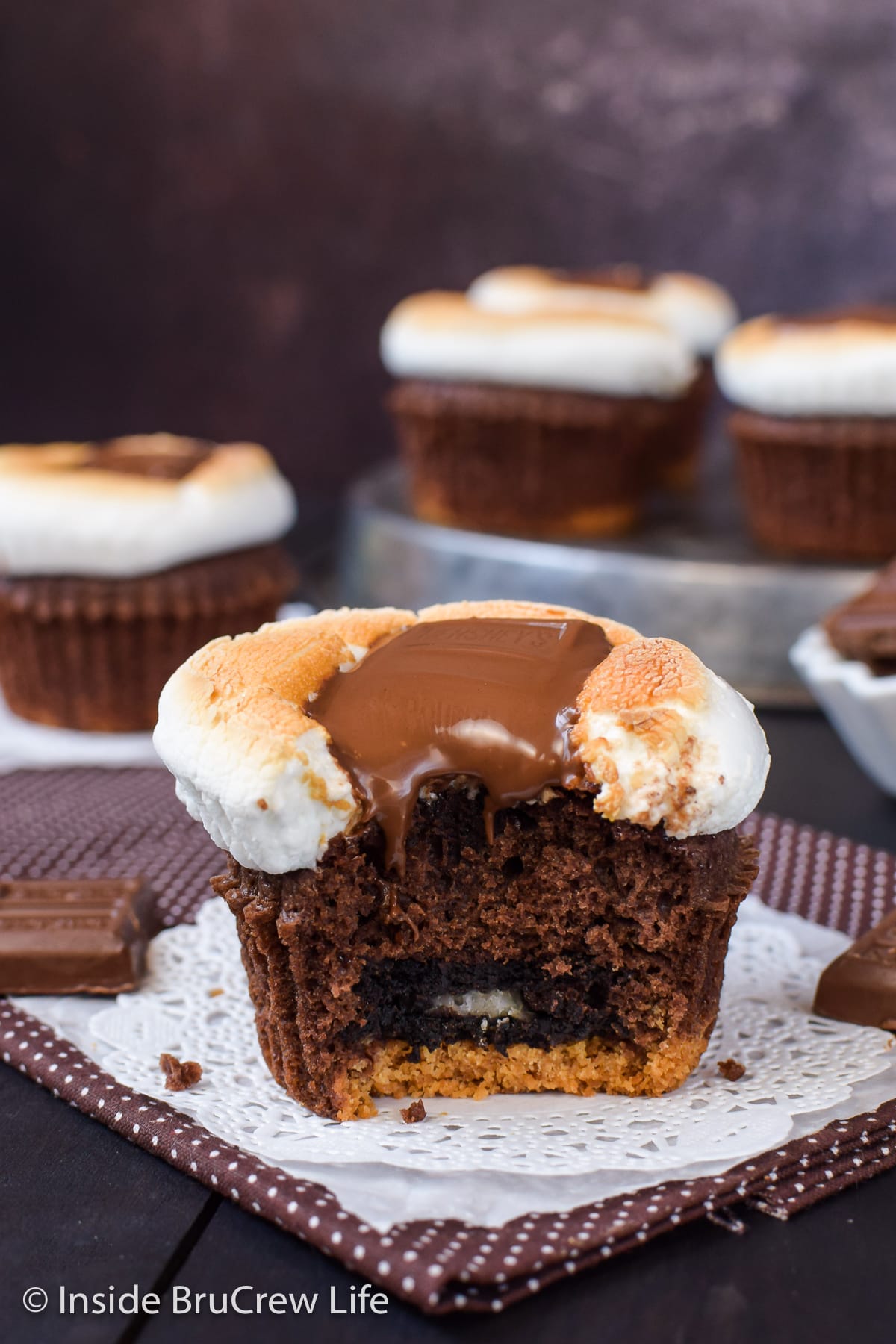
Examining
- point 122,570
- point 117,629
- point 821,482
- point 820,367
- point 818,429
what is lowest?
point 117,629

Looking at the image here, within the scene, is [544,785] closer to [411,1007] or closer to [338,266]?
[411,1007]

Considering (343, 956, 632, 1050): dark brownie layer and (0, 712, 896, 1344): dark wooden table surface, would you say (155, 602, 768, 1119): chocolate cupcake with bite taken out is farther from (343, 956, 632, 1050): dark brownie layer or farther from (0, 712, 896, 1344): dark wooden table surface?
(0, 712, 896, 1344): dark wooden table surface

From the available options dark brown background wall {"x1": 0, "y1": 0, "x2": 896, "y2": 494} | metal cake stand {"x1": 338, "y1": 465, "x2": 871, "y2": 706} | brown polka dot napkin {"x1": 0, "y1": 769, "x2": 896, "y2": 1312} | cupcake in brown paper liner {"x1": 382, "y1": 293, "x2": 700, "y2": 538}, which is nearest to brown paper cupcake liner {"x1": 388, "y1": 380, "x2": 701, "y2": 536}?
cupcake in brown paper liner {"x1": 382, "y1": 293, "x2": 700, "y2": 538}

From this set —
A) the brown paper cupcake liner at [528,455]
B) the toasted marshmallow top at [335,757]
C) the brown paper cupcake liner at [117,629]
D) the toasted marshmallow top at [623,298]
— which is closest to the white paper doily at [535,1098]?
the toasted marshmallow top at [335,757]

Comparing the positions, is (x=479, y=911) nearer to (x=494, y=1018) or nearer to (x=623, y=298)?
(x=494, y=1018)

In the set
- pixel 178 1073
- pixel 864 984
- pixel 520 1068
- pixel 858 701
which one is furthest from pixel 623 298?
pixel 178 1073
